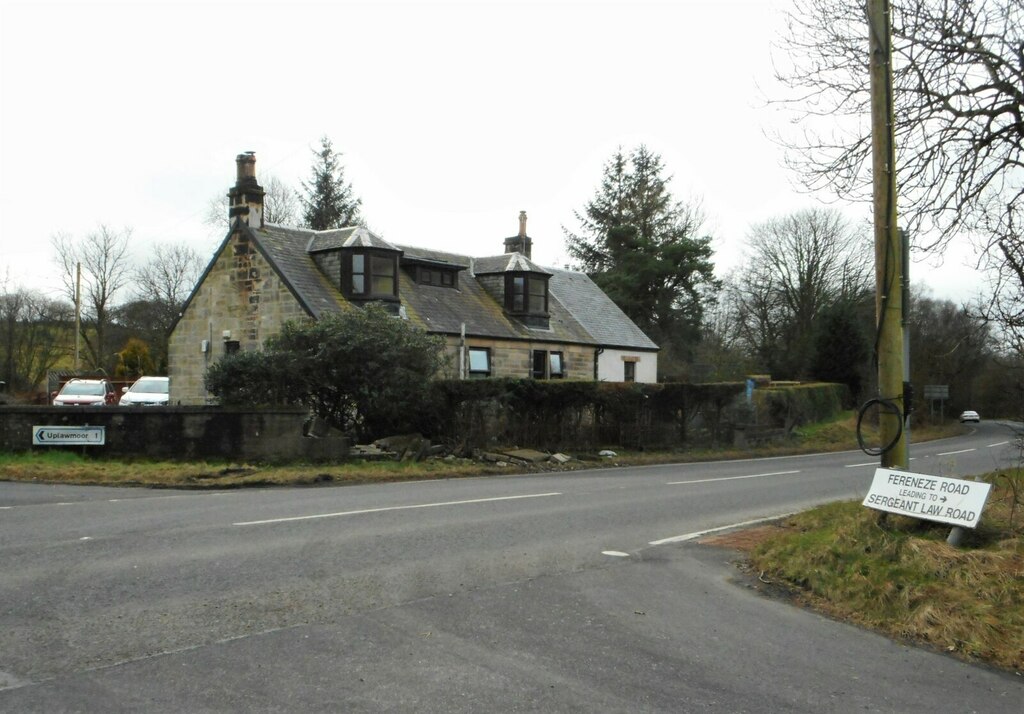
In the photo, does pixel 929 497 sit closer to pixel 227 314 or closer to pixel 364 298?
pixel 364 298

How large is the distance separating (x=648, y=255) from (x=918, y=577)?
49.9 meters

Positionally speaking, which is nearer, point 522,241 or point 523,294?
point 523,294

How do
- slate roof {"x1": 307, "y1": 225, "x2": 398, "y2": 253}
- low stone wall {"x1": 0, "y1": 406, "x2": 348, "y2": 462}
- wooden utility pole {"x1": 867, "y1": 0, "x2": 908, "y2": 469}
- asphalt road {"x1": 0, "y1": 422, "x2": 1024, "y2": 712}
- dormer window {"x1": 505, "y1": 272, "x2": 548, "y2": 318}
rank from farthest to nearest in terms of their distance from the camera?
dormer window {"x1": 505, "y1": 272, "x2": 548, "y2": 318}, slate roof {"x1": 307, "y1": 225, "x2": 398, "y2": 253}, low stone wall {"x1": 0, "y1": 406, "x2": 348, "y2": 462}, wooden utility pole {"x1": 867, "y1": 0, "x2": 908, "y2": 469}, asphalt road {"x1": 0, "y1": 422, "x2": 1024, "y2": 712}

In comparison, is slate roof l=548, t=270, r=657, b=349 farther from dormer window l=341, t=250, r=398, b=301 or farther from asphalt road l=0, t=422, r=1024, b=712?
asphalt road l=0, t=422, r=1024, b=712

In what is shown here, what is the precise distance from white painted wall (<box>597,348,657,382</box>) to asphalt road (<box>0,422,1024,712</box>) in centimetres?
2679

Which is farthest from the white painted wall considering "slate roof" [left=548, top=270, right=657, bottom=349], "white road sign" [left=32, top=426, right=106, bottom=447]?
"white road sign" [left=32, top=426, right=106, bottom=447]

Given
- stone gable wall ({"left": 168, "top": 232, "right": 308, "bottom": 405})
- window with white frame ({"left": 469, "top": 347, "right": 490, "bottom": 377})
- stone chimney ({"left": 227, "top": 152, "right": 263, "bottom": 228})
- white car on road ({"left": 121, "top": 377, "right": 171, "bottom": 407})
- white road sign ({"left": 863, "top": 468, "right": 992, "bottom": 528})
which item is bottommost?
white road sign ({"left": 863, "top": 468, "right": 992, "bottom": 528})

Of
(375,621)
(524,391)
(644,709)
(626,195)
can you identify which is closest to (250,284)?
(524,391)

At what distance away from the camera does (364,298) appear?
2969 centimetres

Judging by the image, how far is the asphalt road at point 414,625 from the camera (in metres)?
5.20

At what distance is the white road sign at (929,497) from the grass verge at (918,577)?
0.69 feet

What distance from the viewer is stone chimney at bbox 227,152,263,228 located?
30359 mm

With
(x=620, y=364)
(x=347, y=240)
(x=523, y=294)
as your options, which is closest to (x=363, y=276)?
(x=347, y=240)

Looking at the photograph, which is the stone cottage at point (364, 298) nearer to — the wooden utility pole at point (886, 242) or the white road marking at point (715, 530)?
the white road marking at point (715, 530)
